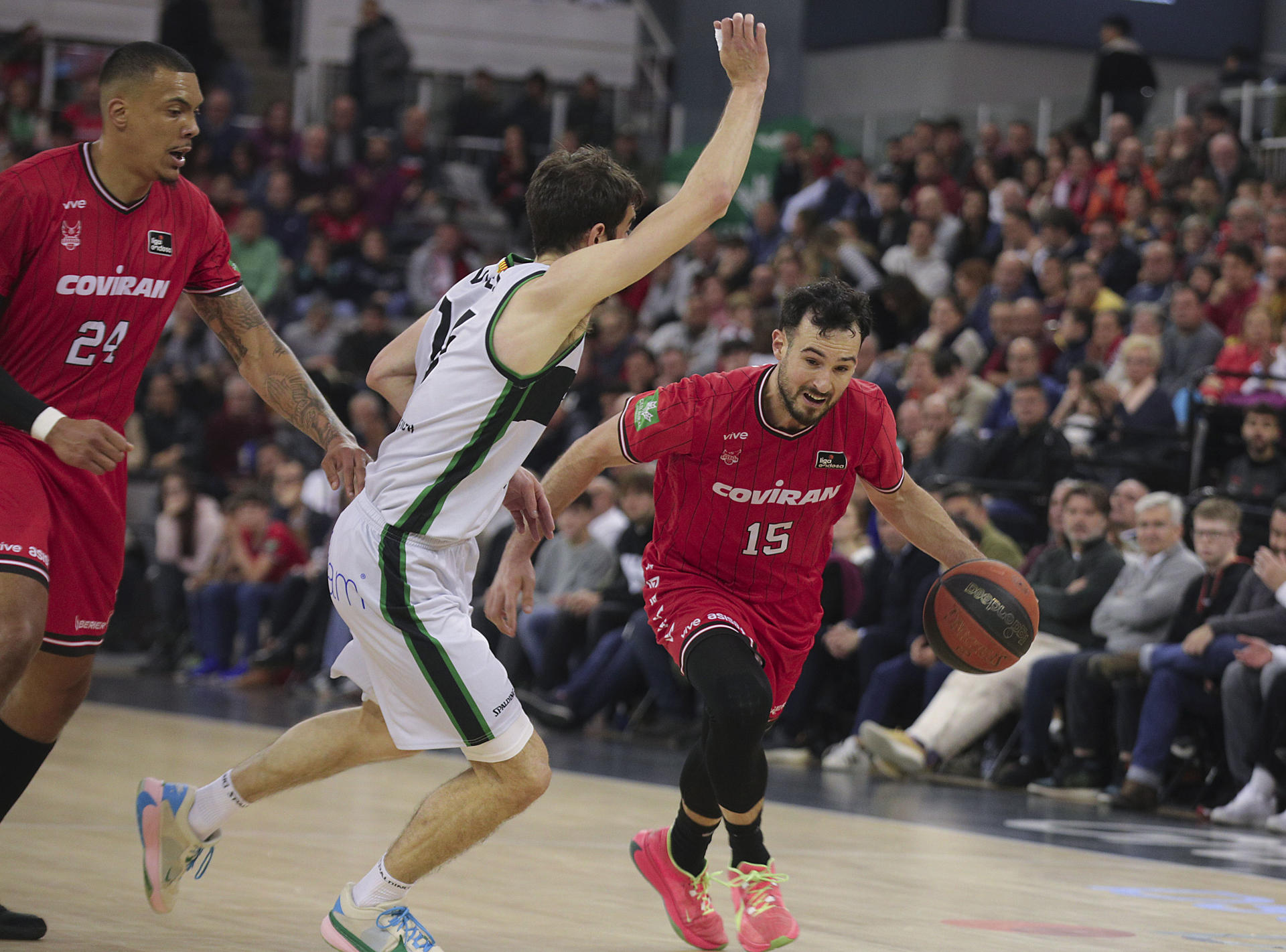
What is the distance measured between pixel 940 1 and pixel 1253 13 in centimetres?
405

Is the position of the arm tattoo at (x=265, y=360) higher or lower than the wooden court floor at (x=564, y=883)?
higher

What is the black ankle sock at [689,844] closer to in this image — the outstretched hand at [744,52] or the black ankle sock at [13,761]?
the black ankle sock at [13,761]

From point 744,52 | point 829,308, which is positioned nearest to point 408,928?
point 829,308

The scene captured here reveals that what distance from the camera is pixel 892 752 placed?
9359 millimetres

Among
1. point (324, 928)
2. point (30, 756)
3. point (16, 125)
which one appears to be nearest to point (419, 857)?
Answer: point (324, 928)

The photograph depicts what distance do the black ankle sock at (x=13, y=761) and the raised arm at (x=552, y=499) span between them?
1.26 m

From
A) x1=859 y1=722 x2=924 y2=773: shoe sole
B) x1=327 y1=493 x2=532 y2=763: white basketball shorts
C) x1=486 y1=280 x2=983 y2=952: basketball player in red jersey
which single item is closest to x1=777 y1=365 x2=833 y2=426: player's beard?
x1=486 y1=280 x2=983 y2=952: basketball player in red jersey

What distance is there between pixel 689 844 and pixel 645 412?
1.27 metres

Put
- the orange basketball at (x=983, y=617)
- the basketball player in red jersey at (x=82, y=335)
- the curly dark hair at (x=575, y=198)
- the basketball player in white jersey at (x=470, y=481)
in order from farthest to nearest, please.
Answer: the orange basketball at (x=983, y=617), the basketball player in red jersey at (x=82, y=335), the curly dark hair at (x=575, y=198), the basketball player in white jersey at (x=470, y=481)

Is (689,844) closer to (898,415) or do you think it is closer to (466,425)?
(466,425)

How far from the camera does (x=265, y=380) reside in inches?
189

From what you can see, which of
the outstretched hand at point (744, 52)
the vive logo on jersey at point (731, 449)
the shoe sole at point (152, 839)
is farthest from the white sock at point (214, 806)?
the outstretched hand at point (744, 52)

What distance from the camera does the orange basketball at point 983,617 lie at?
5.09 meters

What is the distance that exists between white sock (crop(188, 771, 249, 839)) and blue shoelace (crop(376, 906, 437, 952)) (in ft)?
2.22
